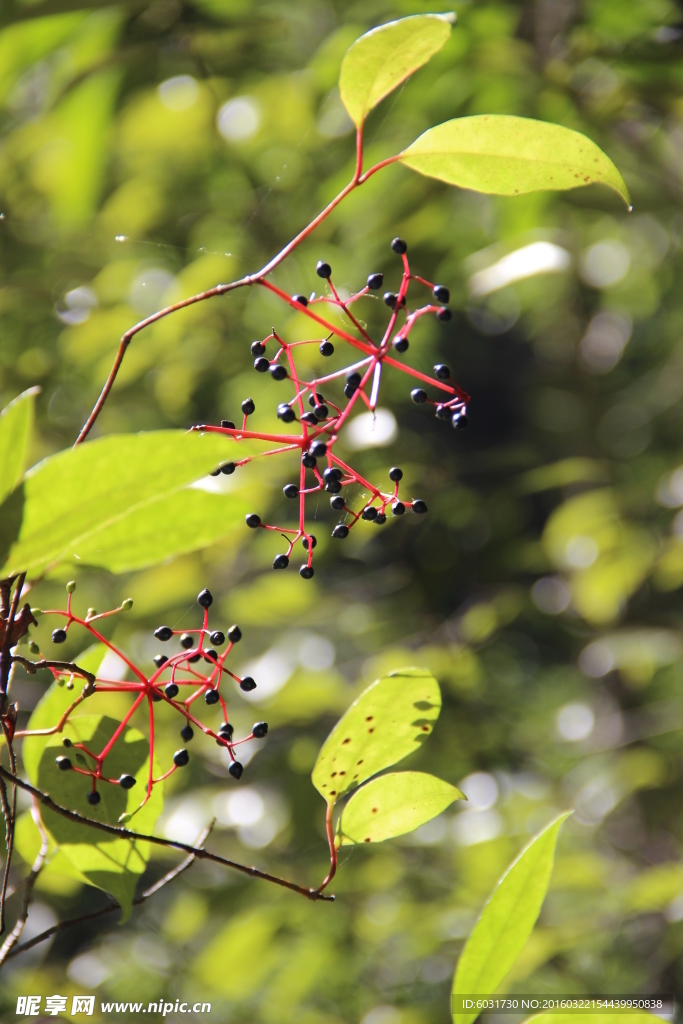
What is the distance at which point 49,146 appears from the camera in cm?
157

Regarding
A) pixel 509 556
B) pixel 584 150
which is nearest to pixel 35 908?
pixel 509 556

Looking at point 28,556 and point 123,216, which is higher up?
point 28,556

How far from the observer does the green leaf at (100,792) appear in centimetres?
56

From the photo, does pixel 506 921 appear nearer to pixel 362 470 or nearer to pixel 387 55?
pixel 387 55

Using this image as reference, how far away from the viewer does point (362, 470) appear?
1.30 m

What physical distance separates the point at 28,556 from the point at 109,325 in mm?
1140

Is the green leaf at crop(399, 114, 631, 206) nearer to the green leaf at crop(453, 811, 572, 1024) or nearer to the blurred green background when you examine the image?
the green leaf at crop(453, 811, 572, 1024)

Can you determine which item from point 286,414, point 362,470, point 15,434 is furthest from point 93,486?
point 362,470

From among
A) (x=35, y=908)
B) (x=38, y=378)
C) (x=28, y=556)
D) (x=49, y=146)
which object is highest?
(x=28, y=556)

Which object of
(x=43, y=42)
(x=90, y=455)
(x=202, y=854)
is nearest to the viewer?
(x=90, y=455)

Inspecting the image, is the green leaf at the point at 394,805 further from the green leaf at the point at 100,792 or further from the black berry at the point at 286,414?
the black berry at the point at 286,414

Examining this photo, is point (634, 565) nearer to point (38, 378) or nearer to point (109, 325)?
point (109, 325)

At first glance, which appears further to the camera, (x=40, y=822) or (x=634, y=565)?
(x=634, y=565)

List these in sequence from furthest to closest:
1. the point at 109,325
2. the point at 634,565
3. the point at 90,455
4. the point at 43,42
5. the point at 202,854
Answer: the point at 634,565 → the point at 109,325 → the point at 43,42 → the point at 202,854 → the point at 90,455
